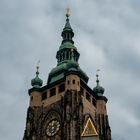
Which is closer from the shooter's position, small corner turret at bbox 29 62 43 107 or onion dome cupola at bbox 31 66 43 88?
small corner turret at bbox 29 62 43 107

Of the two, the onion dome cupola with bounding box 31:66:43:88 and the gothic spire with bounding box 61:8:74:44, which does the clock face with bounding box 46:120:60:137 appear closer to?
the onion dome cupola with bounding box 31:66:43:88

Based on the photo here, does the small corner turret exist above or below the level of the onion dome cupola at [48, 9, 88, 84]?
below

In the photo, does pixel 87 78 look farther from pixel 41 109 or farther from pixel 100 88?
pixel 41 109

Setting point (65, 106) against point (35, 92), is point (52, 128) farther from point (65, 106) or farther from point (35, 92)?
point (35, 92)

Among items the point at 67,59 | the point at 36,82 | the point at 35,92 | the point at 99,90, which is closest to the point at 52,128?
the point at 35,92

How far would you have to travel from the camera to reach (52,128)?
239 ft

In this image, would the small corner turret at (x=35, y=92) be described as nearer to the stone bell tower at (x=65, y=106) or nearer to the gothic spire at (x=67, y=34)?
the stone bell tower at (x=65, y=106)

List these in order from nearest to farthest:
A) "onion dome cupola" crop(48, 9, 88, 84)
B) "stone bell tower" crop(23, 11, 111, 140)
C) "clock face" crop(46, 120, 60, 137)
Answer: "stone bell tower" crop(23, 11, 111, 140) < "clock face" crop(46, 120, 60, 137) < "onion dome cupola" crop(48, 9, 88, 84)

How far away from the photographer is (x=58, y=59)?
8425cm

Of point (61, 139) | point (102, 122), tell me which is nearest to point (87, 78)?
point (102, 122)

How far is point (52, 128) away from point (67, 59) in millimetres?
14721

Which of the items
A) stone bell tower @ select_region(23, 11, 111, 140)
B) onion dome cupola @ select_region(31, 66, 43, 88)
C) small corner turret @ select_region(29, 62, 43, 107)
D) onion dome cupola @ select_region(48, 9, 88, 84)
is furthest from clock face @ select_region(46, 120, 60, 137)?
onion dome cupola @ select_region(31, 66, 43, 88)

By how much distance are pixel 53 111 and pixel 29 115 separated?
3.97 meters

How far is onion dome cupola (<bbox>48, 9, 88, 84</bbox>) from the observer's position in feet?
252
